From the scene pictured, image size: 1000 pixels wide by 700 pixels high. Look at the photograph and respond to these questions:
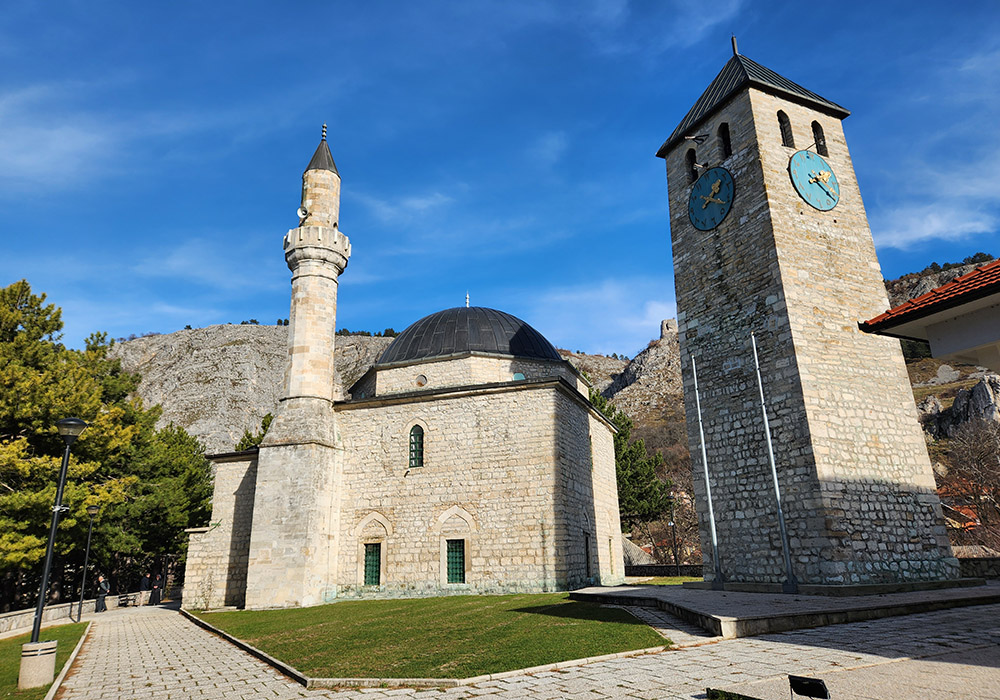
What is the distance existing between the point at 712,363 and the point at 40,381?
65.5ft

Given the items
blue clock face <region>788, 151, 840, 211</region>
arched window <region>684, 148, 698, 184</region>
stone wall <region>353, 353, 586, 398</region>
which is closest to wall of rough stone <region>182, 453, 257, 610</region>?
stone wall <region>353, 353, 586, 398</region>

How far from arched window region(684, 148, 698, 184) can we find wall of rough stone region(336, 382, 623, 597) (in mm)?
7368

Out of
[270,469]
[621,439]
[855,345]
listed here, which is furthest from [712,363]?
[621,439]

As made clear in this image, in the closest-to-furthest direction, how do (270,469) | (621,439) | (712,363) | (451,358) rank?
(712,363)
(270,469)
(451,358)
(621,439)

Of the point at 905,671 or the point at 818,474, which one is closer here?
the point at 905,671

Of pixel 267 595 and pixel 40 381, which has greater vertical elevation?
pixel 40 381

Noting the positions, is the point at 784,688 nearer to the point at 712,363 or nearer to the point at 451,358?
the point at 712,363

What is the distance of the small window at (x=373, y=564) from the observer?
17.2 metres

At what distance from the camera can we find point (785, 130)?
50.9ft

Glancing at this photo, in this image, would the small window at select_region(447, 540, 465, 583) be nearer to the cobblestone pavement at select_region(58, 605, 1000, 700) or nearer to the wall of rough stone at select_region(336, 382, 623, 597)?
the wall of rough stone at select_region(336, 382, 623, 597)

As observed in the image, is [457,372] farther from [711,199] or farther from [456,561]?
[711,199]

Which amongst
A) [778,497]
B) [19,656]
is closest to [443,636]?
[19,656]

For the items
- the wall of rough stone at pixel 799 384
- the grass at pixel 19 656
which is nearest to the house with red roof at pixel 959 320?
the wall of rough stone at pixel 799 384

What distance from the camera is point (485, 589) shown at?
16.0 meters
